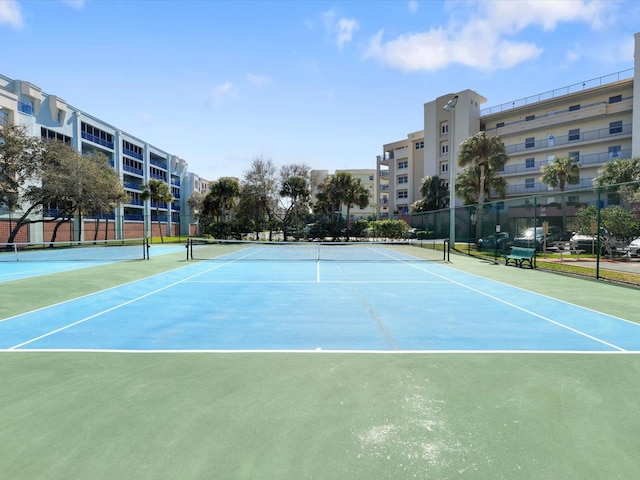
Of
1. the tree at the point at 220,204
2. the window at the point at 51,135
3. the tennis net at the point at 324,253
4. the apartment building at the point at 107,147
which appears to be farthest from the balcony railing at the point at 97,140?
the tennis net at the point at 324,253

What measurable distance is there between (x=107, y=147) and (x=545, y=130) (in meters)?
58.6

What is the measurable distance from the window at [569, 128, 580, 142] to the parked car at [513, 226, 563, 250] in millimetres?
25746

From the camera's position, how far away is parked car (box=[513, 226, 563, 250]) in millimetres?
22420

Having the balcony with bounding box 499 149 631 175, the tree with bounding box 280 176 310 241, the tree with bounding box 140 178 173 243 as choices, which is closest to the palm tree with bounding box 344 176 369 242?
the tree with bounding box 280 176 310 241

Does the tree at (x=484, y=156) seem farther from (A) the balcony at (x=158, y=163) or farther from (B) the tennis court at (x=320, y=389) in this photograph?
(A) the balcony at (x=158, y=163)

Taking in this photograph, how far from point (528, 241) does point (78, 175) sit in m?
34.0

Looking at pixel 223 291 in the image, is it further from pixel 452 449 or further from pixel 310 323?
pixel 452 449

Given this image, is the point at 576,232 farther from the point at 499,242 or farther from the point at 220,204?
the point at 220,204

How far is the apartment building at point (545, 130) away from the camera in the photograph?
4288cm

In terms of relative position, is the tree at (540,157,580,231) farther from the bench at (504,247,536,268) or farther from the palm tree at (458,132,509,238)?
the bench at (504,247,536,268)

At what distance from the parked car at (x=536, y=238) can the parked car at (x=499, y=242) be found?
438 millimetres

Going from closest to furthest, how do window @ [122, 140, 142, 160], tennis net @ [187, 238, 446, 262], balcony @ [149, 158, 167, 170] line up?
tennis net @ [187, 238, 446, 262]
window @ [122, 140, 142, 160]
balcony @ [149, 158, 167, 170]

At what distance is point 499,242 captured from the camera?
76.7 feet

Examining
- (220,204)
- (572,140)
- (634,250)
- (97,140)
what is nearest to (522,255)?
(634,250)
